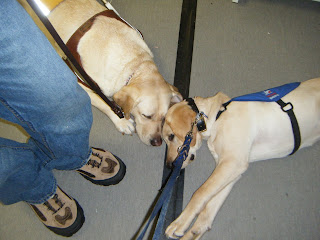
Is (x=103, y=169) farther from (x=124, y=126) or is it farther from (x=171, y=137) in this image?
(x=171, y=137)

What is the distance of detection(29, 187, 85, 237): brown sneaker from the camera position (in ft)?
5.49

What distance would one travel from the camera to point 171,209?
194cm

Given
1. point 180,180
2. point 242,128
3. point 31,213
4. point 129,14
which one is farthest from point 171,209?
point 129,14

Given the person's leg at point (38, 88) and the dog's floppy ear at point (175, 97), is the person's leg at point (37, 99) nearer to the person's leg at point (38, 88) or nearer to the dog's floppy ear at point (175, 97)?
the person's leg at point (38, 88)

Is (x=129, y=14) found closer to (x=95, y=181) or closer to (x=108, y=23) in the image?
(x=108, y=23)

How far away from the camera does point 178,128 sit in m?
1.77

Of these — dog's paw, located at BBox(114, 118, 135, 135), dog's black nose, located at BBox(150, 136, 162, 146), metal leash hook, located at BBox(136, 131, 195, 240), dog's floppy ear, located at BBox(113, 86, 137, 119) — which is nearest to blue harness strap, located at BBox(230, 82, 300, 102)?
metal leash hook, located at BBox(136, 131, 195, 240)

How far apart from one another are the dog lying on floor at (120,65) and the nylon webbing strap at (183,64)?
0.40m

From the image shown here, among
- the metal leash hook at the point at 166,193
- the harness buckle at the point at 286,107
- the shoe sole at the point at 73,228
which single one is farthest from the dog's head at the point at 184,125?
the shoe sole at the point at 73,228

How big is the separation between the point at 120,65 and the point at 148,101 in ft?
1.38

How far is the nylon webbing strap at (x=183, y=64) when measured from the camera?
196cm

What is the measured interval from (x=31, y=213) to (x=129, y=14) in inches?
93.9

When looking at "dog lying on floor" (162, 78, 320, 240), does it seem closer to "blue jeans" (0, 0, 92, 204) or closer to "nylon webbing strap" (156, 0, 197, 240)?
"nylon webbing strap" (156, 0, 197, 240)

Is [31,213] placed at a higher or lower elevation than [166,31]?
lower
